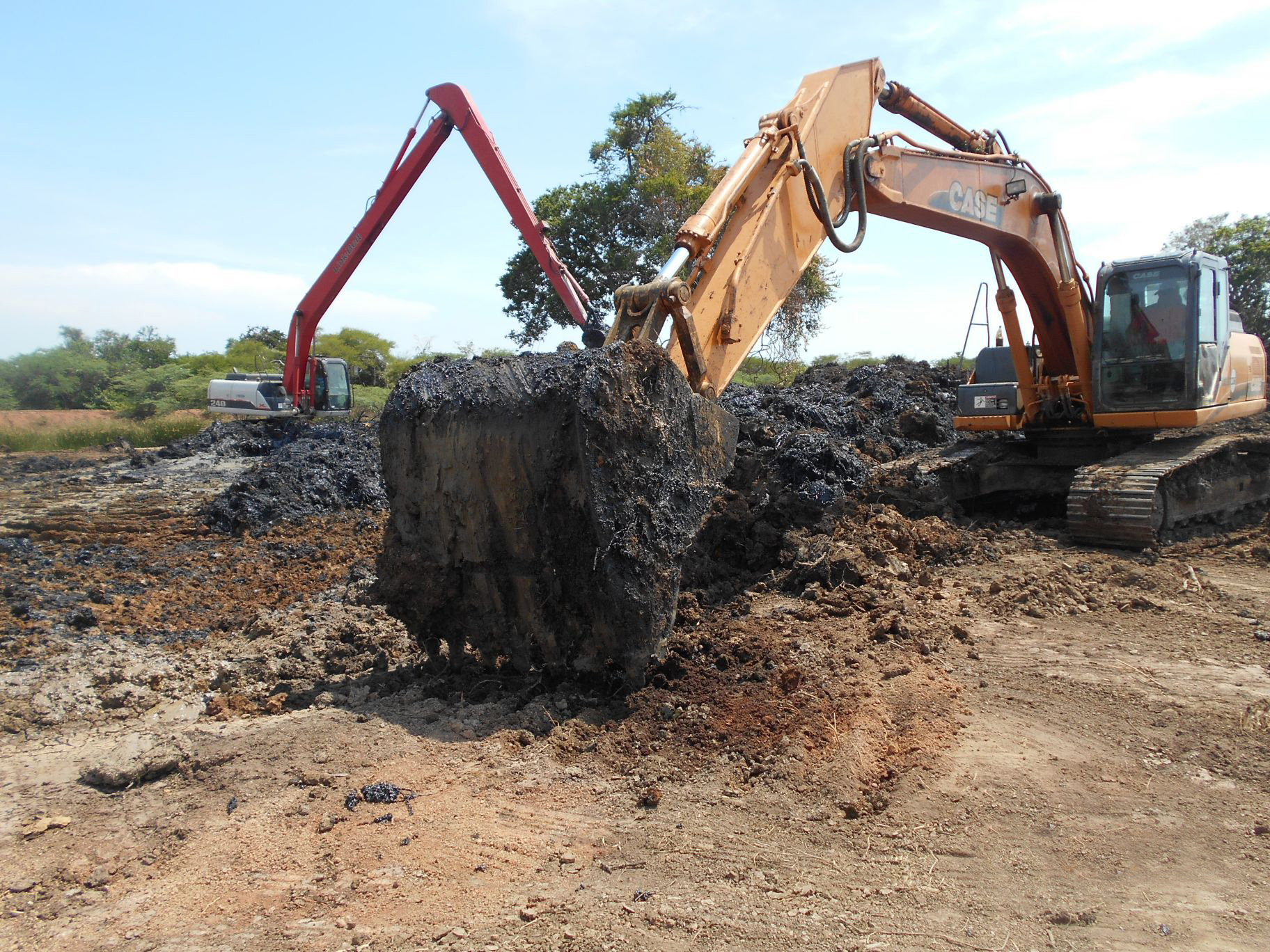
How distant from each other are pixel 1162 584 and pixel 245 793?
19.1 feet

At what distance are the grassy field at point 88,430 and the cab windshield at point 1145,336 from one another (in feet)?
61.9

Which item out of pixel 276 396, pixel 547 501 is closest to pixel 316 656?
pixel 547 501

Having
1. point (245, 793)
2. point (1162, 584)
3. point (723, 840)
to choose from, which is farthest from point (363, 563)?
point (1162, 584)

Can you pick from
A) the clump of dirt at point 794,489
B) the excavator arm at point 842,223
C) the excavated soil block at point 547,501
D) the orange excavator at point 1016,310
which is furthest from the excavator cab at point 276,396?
the excavated soil block at point 547,501

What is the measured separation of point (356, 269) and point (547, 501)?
1294 centimetres

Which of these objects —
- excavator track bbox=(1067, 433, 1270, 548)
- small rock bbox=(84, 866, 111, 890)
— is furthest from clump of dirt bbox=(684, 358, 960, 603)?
small rock bbox=(84, 866, 111, 890)

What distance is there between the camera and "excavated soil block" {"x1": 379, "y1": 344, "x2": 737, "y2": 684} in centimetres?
384

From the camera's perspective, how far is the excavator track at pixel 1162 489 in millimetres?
6758

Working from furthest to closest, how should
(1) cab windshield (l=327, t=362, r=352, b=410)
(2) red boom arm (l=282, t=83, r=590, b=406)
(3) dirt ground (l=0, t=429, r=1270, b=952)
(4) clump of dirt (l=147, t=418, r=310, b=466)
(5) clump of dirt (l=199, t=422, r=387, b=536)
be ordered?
(1) cab windshield (l=327, t=362, r=352, b=410)
(4) clump of dirt (l=147, t=418, r=310, b=466)
(2) red boom arm (l=282, t=83, r=590, b=406)
(5) clump of dirt (l=199, t=422, r=387, b=536)
(3) dirt ground (l=0, t=429, r=1270, b=952)

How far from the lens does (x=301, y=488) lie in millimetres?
10016

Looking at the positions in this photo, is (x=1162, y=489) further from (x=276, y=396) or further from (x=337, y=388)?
(x=337, y=388)

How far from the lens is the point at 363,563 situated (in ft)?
24.1

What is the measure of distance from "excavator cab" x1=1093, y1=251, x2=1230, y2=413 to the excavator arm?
0.87 ft

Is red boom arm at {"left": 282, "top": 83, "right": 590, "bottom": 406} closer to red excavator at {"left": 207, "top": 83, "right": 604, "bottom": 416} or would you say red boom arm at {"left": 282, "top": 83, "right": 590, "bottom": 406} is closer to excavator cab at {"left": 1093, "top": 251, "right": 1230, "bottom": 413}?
red excavator at {"left": 207, "top": 83, "right": 604, "bottom": 416}
